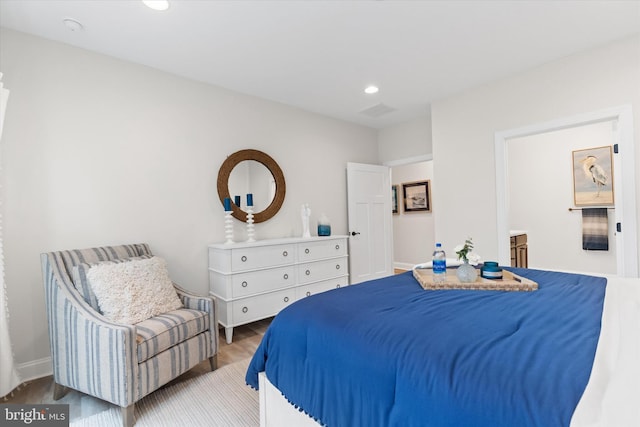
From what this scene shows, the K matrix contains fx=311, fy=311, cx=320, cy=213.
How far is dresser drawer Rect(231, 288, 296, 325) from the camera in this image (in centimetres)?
294

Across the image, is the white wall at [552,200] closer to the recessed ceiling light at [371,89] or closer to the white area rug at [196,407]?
the recessed ceiling light at [371,89]

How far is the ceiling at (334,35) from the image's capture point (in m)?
2.10

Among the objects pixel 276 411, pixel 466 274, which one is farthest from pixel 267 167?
pixel 276 411

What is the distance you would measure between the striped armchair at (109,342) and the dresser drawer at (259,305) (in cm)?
63

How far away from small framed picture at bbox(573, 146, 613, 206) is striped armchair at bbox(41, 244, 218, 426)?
16.6 feet

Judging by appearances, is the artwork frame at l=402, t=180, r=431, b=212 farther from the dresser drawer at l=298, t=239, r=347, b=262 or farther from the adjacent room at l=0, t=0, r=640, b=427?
the dresser drawer at l=298, t=239, r=347, b=262

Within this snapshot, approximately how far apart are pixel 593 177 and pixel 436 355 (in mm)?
4920

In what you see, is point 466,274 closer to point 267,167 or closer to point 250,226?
point 250,226

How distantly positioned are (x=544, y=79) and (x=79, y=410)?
4558 mm

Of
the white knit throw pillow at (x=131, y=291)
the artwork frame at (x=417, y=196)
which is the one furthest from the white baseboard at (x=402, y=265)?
the white knit throw pillow at (x=131, y=291)

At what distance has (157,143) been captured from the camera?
114 inches

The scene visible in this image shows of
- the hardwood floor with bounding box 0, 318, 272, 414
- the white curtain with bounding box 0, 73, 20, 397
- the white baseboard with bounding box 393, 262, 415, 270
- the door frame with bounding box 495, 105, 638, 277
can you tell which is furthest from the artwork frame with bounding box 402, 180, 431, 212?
the white curtain with bounding box 0, 73, 20, 397

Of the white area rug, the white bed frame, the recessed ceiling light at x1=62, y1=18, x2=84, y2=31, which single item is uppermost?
the recessed ceiling light at x1=62, y1=18, x2=84, y2=31

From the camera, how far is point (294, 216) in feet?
13.0
